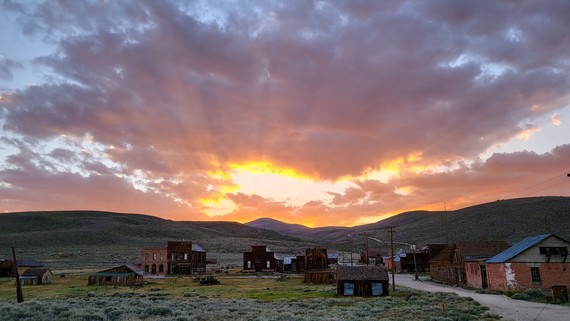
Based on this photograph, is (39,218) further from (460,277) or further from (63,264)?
(460,277)

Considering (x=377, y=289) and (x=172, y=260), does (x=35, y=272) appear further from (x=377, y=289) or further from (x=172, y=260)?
(x=377, y=289)

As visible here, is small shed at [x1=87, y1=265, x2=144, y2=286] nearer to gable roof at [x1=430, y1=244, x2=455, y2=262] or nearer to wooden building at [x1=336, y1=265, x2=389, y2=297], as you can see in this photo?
wooden building at [x1=336, y1=265, x2=389, y2=297]

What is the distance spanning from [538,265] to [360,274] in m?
17.4

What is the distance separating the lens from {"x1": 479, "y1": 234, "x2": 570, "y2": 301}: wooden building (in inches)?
1639

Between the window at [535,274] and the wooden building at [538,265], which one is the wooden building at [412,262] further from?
the window at [535,274]

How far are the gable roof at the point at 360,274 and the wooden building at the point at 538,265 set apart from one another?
40.5 ft

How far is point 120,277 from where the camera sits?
198ft

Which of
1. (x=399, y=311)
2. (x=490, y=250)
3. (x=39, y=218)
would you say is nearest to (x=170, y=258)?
(x=490, y=250)

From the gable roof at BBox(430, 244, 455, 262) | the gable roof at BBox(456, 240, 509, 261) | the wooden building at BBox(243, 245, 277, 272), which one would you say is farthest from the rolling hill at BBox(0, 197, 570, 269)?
the gable roof at BBox(456, 240, 509, 261)

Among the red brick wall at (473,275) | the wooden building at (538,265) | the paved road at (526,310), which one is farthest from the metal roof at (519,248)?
the paved road at (526,310)

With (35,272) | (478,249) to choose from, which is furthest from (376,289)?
(35,272)

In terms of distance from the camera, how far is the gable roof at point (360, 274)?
4275cm

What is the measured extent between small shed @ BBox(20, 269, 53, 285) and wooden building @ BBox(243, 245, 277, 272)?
34.3 metres

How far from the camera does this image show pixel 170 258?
81750 millimetres
